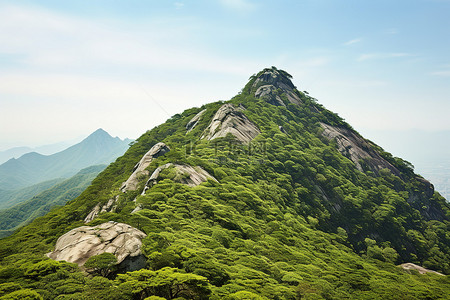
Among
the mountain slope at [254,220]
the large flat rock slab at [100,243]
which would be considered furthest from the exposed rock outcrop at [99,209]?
the large flat rock slab at [100,243]

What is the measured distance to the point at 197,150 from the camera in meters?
52.4

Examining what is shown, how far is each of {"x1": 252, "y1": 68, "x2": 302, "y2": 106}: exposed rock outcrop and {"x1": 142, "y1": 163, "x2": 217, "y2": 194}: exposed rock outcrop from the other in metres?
65.5

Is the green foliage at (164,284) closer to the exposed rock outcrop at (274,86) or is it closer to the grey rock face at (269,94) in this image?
the grey rock face at (269,94)

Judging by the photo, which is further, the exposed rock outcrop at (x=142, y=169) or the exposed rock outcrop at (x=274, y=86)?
the exposed rock outcrop at (x=274, y=86)

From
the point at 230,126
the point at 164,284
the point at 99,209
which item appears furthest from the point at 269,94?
the point at 164,284

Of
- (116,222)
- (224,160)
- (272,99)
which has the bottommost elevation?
(116,222)

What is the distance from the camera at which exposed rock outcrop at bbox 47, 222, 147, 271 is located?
18250 millimetres

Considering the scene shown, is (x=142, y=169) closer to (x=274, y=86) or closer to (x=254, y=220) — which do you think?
(x=254, y=220)

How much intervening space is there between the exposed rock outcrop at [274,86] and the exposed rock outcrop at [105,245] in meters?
85.6

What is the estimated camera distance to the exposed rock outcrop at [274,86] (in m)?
101

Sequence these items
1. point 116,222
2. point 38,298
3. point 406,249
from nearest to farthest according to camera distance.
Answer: point 38,298 < point 116,222 < point 406,249

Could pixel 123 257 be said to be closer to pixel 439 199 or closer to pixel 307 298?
pixel 307 298

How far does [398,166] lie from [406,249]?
5354 centimetres

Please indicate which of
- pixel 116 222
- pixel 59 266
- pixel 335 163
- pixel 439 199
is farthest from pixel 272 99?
pixel 59 266
